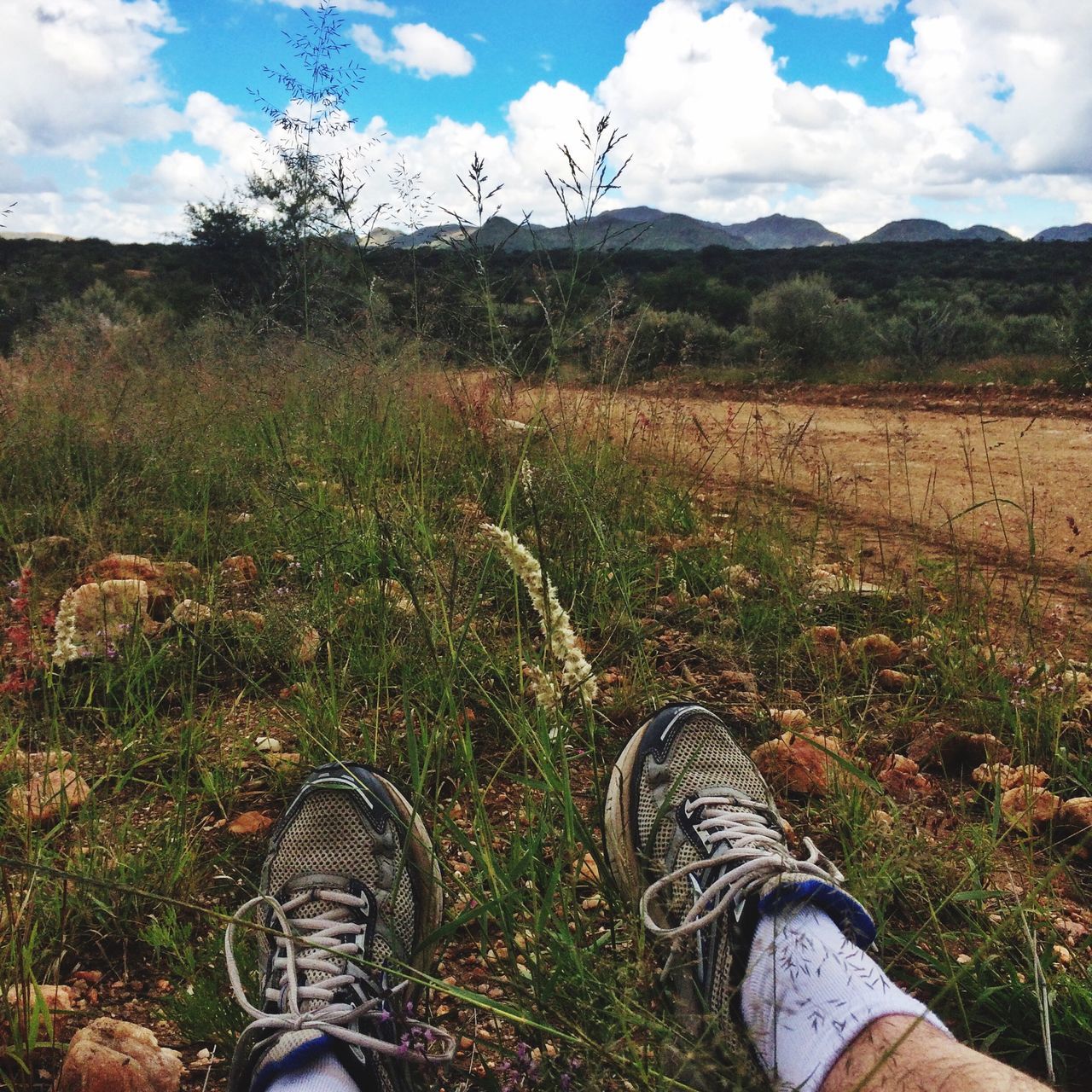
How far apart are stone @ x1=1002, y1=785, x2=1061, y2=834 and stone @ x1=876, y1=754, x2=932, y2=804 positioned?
16 centimetres

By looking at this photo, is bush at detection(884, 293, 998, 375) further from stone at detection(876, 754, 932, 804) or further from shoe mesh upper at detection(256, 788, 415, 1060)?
shoe mesh upper at detection(256, 788, 415, 1060)

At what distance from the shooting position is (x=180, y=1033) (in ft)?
4.53

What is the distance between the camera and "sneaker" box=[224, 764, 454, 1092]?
121 cm

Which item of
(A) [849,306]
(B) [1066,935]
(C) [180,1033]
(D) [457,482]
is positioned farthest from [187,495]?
(A) [849,306]

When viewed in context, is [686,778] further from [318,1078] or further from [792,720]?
[318,1078]

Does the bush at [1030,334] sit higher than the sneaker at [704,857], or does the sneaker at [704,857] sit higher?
the bush at [1030,334]

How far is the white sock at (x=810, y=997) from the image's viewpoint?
1126 millimetres

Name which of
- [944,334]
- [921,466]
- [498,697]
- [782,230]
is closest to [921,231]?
[782,230]

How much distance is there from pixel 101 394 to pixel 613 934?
4094 mm

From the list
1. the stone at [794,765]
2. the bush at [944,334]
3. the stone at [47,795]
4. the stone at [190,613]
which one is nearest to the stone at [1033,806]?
the stone at [794,765]

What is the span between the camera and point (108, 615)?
7.68 ft

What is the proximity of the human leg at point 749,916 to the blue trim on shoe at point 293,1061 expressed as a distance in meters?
0.52

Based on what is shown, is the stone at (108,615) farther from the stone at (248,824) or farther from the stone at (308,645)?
the stone at (248,824)

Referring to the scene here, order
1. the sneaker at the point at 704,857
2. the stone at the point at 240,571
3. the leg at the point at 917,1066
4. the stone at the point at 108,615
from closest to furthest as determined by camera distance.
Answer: the leg at the point at 917,1066 → the sneaker at the point at 704,857 → the stone at the point at 108,615 → the stone at the point at 240,571
